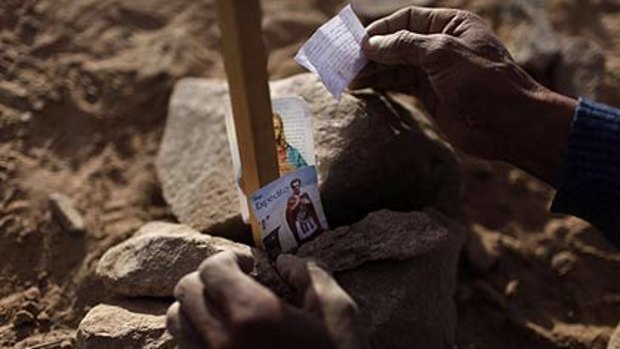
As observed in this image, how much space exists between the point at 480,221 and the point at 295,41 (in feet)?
2.98

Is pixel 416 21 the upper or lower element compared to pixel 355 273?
upper

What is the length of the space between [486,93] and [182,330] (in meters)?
0.80

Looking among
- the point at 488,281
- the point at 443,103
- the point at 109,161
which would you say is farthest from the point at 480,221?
the point at 109,161

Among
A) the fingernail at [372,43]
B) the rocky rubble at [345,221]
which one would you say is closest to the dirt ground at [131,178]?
the rocky rubble at [345,221]

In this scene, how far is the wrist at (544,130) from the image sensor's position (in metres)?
1.80

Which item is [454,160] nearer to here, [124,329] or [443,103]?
[443,103]

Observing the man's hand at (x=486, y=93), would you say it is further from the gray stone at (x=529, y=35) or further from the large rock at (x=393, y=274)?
the gray stone at (x=529, y=35)

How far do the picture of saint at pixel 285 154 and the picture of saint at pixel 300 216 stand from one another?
10cm

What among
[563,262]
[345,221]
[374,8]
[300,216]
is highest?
[374,8]

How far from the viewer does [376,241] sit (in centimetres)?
187

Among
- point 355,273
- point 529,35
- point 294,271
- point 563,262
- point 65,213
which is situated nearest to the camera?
point 294,271

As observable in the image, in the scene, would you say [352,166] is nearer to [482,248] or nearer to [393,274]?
[393,274]

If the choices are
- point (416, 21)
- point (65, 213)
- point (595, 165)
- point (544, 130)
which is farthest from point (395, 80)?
point (65, 213)

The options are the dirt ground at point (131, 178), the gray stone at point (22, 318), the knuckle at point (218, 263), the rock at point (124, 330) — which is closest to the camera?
the knuckle at point (218, 263)
